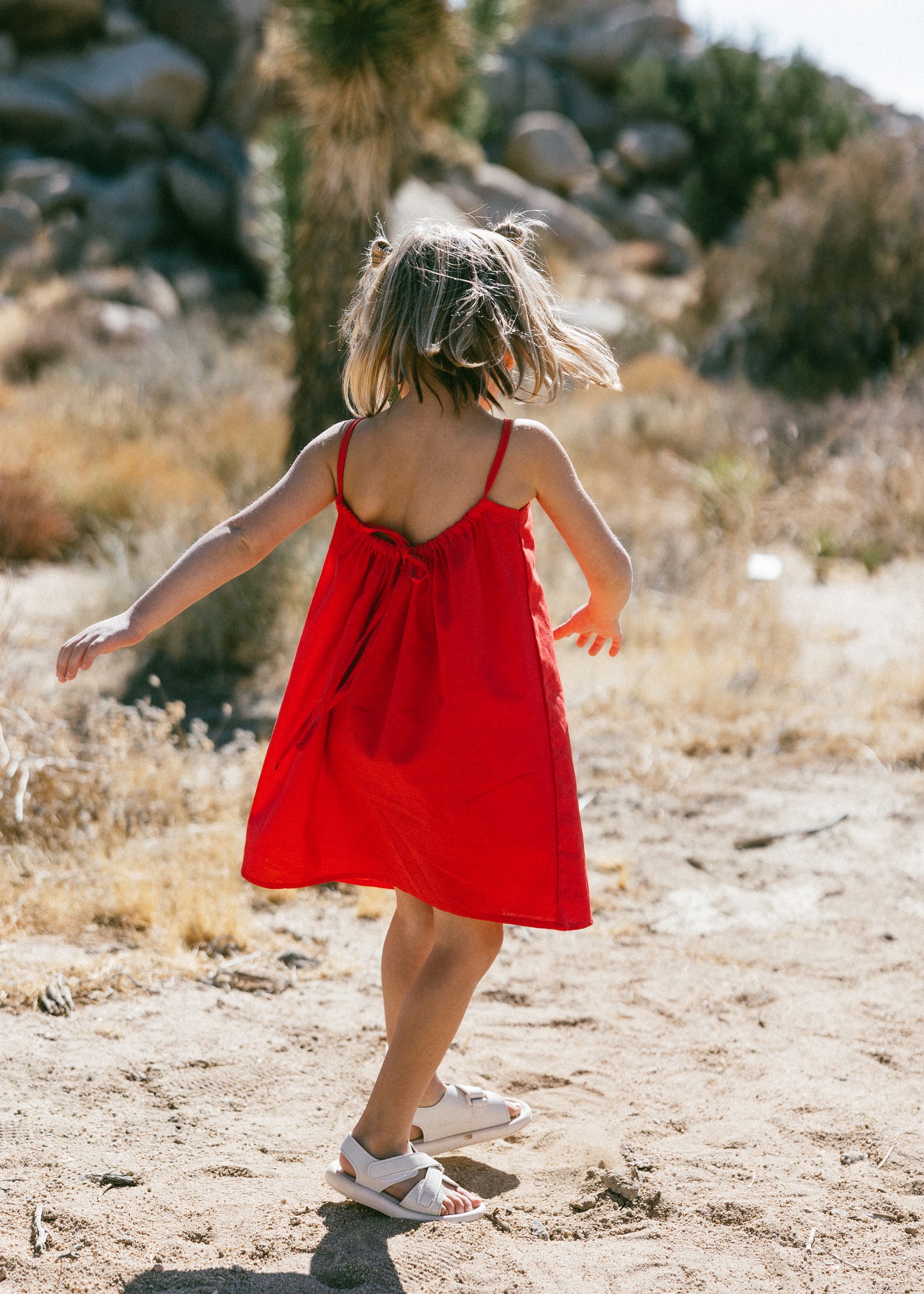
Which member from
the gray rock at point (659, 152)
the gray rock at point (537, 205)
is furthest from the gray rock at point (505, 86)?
the gray rock at point (537, 205)

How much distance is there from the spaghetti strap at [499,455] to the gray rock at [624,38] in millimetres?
33936

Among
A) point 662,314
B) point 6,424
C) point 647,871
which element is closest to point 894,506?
point 647,871

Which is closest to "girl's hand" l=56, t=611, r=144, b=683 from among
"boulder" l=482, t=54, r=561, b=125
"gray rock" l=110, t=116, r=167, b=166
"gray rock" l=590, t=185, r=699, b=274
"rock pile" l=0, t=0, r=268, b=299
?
"rock pile" l=0, t=0, r=268, b=299

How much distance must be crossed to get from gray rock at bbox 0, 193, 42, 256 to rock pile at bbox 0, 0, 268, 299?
2 cm

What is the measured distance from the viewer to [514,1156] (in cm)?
246

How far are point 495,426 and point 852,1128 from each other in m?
1.64

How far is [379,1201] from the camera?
6.88 feet

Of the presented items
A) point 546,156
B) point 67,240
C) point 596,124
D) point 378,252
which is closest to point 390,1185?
point 378,252

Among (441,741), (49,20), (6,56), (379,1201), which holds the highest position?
(49,20)

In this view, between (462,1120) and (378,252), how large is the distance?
1695mm

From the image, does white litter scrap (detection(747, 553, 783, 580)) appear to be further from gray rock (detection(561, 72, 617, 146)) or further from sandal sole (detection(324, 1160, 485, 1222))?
gray rock (detection(561, 72, 617, 146))

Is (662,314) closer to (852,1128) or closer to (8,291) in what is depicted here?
(8,291)

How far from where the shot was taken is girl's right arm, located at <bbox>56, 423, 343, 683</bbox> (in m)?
2.03

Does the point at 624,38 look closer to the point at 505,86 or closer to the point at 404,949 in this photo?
the point at 505,86
